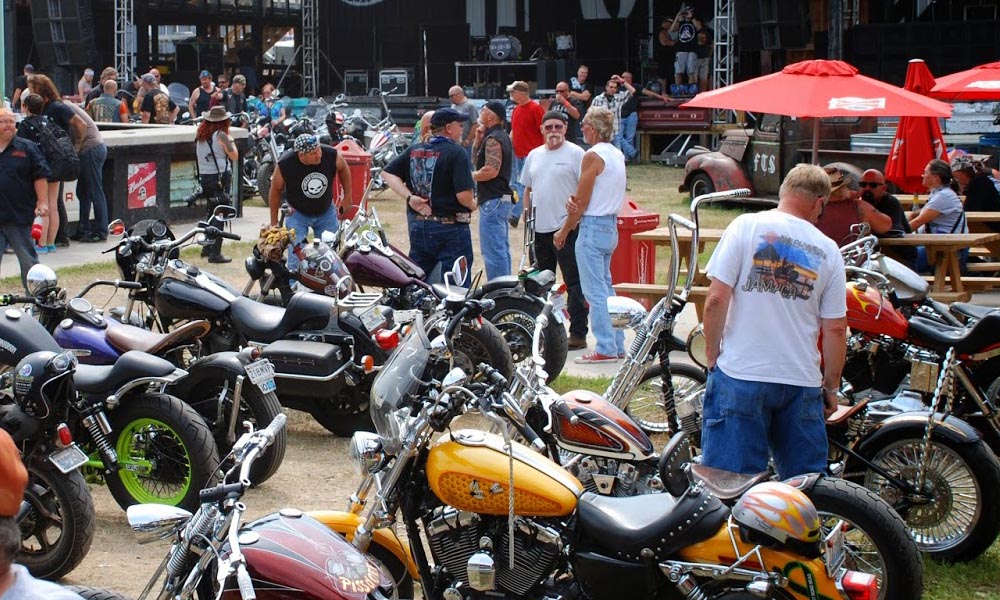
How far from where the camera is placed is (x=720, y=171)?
60.2 ft

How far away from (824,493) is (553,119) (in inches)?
211

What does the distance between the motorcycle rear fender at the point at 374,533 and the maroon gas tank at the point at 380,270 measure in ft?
12.5

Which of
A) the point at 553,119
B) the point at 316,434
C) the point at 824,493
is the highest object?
the point at 553,119

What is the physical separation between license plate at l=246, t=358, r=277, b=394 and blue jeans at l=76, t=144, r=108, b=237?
350 inches

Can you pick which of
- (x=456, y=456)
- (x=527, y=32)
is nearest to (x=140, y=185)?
(x=456, y=456)

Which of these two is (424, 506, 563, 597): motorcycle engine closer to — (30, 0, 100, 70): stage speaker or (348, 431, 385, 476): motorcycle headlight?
(348, 431, 385, 476): motorcycle headlight

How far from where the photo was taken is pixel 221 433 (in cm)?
629

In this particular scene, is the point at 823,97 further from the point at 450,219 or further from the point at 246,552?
the point at 246,552

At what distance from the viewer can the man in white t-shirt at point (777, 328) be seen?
16.1 feet

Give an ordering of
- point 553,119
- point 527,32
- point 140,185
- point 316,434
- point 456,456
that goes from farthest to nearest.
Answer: point 527,32 → point 140,185 → point 553,119 → point 316,434 → point 456,456

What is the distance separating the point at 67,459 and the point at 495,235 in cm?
577

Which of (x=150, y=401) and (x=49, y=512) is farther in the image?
(x=150, y=401)

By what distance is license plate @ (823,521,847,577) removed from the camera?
3893mm

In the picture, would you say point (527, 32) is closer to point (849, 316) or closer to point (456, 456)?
point (849, 316)
